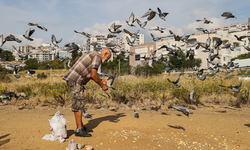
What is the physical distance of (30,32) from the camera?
482 cm

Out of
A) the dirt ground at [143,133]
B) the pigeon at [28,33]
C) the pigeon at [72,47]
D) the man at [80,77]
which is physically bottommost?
the dirt ground at [143,133]

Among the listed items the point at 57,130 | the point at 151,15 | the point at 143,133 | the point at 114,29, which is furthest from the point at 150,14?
the point at 57,130

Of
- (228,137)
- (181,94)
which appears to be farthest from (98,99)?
(228,137)

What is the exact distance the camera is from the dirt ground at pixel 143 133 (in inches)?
120

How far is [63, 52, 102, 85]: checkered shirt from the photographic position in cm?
335

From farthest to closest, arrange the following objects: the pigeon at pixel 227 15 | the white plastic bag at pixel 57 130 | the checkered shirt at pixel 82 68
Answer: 1. the pigeon at pixel 227 15
2. the checkered shirt at pixel 82 68
3. the white plastic bag at pixel 57 130

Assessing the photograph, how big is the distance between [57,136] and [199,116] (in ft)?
12.1

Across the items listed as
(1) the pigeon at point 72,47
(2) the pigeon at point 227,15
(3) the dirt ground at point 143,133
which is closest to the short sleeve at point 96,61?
(3) the dirt ground at point 143,133

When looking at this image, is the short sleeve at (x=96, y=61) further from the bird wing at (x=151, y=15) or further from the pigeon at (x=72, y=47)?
the bird wing at (x=151, y=15)

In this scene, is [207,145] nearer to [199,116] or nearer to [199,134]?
[199,134]

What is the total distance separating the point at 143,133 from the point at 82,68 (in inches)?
66.5

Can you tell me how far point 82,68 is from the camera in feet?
11.1

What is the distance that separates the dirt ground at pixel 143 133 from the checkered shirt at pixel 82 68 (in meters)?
1.07

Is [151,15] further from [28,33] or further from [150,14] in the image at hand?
[28,33]
